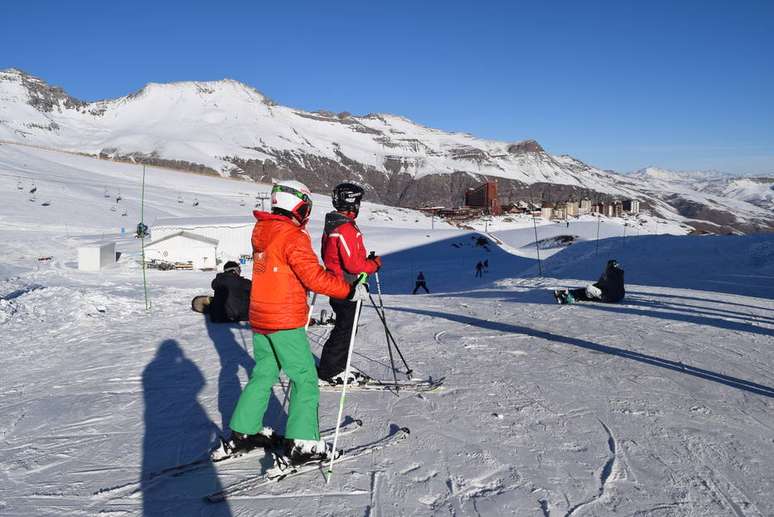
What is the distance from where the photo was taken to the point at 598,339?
7.31m

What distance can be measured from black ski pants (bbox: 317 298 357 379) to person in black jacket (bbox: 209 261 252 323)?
3.86 meters

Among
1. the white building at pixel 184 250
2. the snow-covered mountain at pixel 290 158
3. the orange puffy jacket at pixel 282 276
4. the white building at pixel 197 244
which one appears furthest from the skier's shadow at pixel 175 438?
the snow-covered mountain at pixel 290 158

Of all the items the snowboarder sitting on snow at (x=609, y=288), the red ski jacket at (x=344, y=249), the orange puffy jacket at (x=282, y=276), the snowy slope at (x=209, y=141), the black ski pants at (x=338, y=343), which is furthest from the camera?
the snowy slope at (x=209, y=141)

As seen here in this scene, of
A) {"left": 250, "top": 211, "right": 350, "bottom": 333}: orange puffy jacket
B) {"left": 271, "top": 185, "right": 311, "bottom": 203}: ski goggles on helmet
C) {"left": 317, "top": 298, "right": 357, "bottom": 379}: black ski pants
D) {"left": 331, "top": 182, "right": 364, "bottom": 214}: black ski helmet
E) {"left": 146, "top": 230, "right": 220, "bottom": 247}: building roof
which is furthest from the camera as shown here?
{"left": 146, "top": 230, "right": 220, "bottom": 247}: building roof

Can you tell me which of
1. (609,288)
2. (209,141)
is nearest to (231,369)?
(609,288)

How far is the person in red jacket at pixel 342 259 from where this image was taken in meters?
4.31

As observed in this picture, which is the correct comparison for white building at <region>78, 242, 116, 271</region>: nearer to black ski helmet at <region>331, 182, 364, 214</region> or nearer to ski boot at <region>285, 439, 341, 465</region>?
black ski helmet at <region>331, 182, 364, 214</region>

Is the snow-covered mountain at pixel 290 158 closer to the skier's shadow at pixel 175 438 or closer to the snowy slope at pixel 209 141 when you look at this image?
the snowy slope at pixel 209 141

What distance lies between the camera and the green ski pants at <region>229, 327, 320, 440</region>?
11.2ft

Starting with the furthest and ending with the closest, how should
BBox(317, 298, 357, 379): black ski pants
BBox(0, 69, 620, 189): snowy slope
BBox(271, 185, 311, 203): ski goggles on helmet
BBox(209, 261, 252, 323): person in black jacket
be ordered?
1. BBox(0, 69, 620, 189): snowy slope
2. BBox(209, 261, 252, 323): person in black jacket
3. BBox(317, 298, 357, 379): black ski pants
4. BBox(271, 185, 311, 203): ski goggles on helmet

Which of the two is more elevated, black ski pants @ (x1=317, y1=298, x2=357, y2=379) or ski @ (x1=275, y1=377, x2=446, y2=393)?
black ski pants @ (x1=317, y1=298, x2=357, y2=379)

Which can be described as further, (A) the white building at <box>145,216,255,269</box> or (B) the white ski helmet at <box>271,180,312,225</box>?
(A) the white building at <box>145,216,255,269</box>

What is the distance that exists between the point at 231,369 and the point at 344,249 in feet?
8.91

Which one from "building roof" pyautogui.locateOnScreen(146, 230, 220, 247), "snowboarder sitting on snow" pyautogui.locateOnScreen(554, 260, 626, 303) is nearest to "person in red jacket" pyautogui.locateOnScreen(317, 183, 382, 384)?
"snowboarder sitting on snow" pyautogui.locateOnScreen(554, 260, 626, 303)
